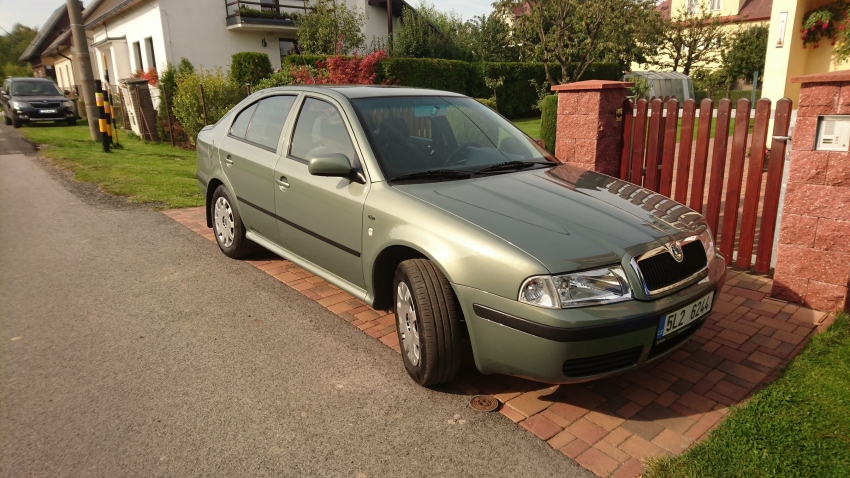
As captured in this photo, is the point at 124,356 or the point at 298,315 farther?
the point at 298,315

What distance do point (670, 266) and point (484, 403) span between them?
1.25 metres

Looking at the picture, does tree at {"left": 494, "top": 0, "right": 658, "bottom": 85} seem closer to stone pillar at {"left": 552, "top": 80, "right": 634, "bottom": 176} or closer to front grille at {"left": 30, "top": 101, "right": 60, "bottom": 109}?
front grille at {"left": 30, "top": 101, "right": 60, "bottom": 109}

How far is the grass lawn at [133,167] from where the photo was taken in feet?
29.1

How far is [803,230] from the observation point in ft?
14.1

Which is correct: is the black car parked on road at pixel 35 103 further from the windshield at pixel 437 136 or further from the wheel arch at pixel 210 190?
the windshield at pixel 437 136

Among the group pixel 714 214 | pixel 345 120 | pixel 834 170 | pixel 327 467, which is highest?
pixel 345 120

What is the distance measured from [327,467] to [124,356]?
6.11ft

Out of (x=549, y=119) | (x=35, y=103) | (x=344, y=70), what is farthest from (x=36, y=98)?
(x=549, y=119)

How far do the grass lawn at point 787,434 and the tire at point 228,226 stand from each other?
160 inches

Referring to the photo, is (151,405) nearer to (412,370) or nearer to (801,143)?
(412,370)

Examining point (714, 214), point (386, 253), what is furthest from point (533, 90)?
point (386, 253)

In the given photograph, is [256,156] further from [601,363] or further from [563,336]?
[601,363]

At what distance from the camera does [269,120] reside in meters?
4.92

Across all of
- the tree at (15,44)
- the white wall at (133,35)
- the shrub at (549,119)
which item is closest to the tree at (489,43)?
the white wall at (133,35)
